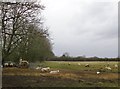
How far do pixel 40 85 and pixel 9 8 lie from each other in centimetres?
808

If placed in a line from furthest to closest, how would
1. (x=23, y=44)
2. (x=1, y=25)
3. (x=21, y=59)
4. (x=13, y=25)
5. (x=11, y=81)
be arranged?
(x=21, y=59)
(x=23, y=44)
(x=13, y=25)
(x=1, y=25)
(x=11, y=81)

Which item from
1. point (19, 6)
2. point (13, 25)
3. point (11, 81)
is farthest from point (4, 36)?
point (11, 81)

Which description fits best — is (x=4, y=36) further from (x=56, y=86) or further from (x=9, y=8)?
(x=56, y=86)

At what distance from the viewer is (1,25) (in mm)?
24234

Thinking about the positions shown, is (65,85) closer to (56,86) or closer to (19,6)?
(56,86)

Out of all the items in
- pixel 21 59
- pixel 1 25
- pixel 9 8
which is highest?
pixel 9 8

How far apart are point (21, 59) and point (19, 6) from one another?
1283 centimetres

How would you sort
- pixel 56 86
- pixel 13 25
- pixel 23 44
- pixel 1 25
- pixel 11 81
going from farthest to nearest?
pixel 23 44
pixel 13 25
pixel 1 25
pixel 11 81
pixel 56 86

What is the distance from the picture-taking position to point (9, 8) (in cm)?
2527

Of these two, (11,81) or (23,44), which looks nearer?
(11,81)

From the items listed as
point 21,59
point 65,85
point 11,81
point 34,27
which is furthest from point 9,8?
point 21,59

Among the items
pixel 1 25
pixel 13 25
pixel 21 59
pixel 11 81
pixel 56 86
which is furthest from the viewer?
pixel 21 59

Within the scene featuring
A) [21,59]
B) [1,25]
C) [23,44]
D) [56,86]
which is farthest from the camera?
[21,59]

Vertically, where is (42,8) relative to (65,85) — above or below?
above
